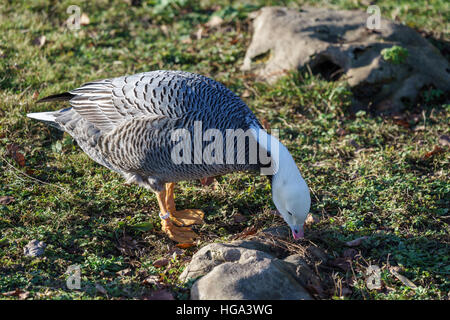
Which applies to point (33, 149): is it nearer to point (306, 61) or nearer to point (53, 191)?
point (53, 191)

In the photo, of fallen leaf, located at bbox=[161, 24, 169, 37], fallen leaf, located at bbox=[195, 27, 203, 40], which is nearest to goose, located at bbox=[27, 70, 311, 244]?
fallen leaf, located at bbox=[195, 27, 203, 40]

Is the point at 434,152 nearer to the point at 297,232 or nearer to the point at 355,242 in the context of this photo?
the point at 355,242

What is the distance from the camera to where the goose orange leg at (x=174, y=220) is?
523 cm

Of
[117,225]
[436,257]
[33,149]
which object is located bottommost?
[436,257]

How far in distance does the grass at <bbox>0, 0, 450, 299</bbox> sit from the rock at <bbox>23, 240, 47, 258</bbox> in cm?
6

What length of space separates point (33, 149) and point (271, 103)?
133 inches

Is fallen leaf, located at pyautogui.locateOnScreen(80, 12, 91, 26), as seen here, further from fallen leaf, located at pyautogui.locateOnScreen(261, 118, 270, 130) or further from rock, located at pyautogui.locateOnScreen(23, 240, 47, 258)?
rock, located at pyautogui.locateOnScreen(23, 240, 47, 258)

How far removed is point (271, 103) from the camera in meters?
7.43

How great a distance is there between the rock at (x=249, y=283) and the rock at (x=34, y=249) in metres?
1.65

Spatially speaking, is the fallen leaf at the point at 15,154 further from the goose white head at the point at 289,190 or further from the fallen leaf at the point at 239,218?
the goose white head at the point at 289,190

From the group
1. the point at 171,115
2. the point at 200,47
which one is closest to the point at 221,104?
the point at 171,115

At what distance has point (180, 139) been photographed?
4.82 meters

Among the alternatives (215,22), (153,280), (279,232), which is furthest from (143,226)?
(215,22)

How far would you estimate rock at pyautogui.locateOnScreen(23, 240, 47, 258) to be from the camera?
15.5 feet
